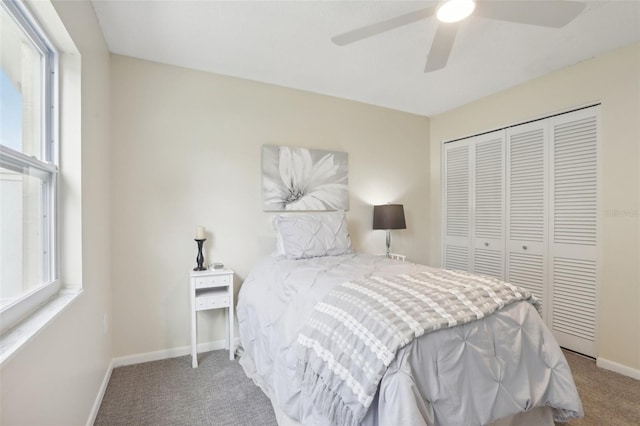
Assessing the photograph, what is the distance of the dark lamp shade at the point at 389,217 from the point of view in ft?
10.9

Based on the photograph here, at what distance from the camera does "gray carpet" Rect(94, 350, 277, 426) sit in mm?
1789

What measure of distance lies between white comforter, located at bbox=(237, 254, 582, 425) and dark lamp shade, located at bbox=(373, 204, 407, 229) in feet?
3.97

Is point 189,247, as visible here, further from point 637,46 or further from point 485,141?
point 637,46

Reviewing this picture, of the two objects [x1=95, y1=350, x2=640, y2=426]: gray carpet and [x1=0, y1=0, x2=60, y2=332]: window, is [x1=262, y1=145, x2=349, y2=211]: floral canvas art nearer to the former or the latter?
[x1=95, y1=350, x2=640, y2=426]: gray carpet

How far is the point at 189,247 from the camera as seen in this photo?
266cm

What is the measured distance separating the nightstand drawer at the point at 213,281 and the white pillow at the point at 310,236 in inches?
20.4

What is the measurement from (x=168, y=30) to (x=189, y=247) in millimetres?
1687

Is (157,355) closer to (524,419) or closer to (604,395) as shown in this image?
(524,419)

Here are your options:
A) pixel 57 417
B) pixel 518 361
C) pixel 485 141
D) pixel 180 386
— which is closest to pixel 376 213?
pixel 485 141

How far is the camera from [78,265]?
5.30ft

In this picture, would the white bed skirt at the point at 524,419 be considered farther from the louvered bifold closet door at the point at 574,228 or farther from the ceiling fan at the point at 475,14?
the ceiling fan at the point at 475,14

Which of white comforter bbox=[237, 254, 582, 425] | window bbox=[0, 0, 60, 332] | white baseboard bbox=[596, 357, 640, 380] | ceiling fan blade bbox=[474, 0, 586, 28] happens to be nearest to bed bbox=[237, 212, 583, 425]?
white comforter bbox=[237, 254, 582, 425]

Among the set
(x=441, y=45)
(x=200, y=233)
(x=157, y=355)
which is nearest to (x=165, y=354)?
(x=157, y=355)

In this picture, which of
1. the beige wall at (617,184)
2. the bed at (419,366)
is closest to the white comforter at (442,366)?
the bed at (419,366)
